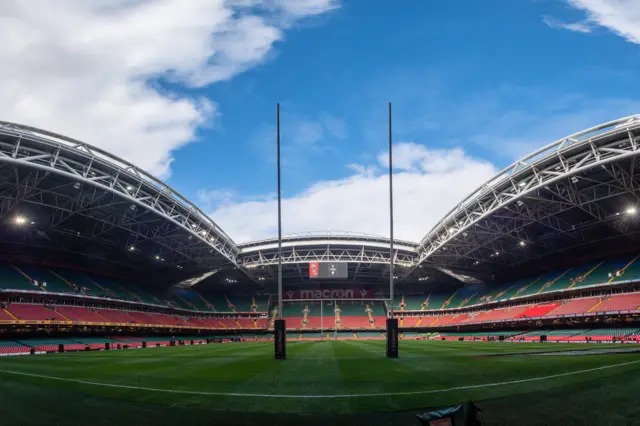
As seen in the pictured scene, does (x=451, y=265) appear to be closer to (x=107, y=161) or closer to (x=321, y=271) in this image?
(x=321, y=271)

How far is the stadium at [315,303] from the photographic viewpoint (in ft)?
27.8

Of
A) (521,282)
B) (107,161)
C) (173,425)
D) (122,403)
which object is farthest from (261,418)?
(521,282)

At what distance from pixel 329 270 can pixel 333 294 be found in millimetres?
26568

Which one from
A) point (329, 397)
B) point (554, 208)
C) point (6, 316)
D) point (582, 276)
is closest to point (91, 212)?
point (6, 316)

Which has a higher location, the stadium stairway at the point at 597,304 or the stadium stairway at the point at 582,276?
the stadium stairway at the point at 582,276

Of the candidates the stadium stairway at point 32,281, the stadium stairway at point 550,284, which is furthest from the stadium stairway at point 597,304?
the stadium stairway at point 32,281

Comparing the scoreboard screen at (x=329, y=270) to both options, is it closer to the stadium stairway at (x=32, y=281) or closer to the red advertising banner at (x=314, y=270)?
the red advertising banner at (x=314, y=270)

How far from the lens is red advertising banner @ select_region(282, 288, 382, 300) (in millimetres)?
86625

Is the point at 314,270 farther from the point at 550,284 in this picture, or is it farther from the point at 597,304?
the point at 597,304

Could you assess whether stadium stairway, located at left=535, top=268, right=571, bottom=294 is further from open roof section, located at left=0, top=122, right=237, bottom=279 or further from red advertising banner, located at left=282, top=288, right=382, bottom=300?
open roof section, located at left=0, top=122, right=237, bottom=279

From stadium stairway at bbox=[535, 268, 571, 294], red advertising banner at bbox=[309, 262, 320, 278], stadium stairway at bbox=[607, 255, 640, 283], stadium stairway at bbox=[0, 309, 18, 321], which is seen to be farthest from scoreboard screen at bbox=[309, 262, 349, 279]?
stadium stairway at bbox=[0, 309, 18, 321]

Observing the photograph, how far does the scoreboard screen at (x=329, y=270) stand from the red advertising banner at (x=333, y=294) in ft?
84.7

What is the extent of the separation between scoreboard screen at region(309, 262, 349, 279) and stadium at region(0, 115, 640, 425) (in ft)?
0.83

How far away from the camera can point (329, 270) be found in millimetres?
61812
